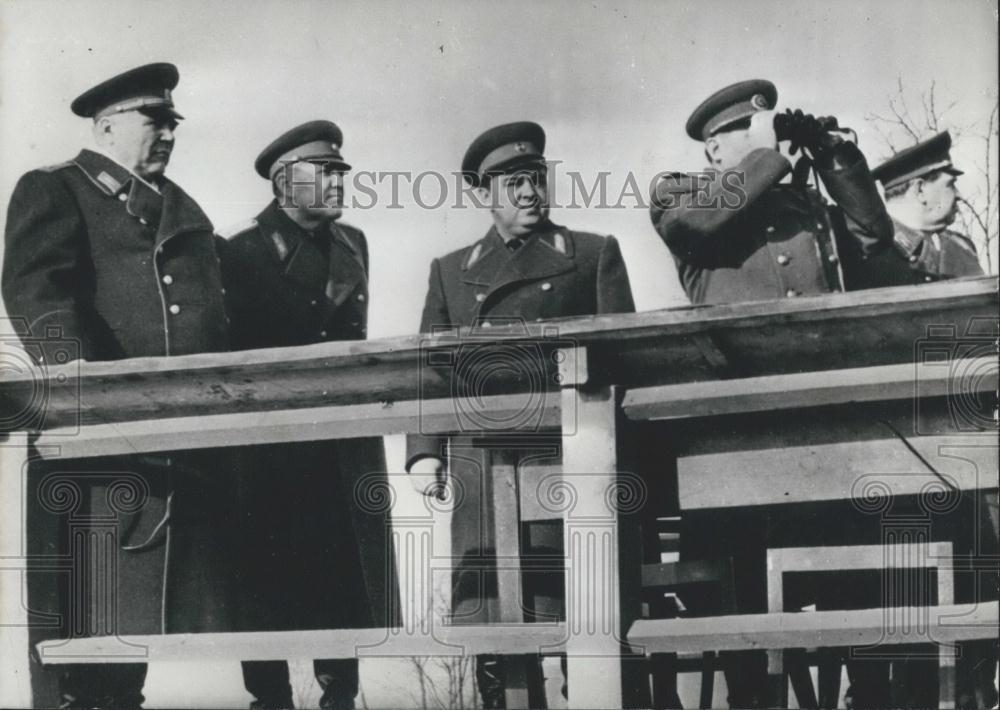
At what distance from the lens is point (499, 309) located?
636 cm

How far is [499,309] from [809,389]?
5.67 ft

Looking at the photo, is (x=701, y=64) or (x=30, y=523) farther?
(x=701, y=64)

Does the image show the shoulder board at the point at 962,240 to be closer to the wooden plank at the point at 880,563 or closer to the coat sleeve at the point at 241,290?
the wooden plank at the point at 880,563

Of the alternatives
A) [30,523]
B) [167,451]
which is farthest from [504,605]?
[30,523]

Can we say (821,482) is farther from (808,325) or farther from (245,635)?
(245,635)

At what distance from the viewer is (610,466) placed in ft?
16.8

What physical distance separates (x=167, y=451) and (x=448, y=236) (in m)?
1.69

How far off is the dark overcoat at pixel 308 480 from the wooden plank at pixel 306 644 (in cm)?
81

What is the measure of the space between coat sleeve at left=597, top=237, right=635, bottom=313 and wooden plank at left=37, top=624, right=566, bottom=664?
1741mm

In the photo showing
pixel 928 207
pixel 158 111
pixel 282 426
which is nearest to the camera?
pixel 282 426

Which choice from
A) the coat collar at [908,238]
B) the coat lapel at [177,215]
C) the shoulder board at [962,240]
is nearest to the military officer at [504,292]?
the coat lapel at [177,215]

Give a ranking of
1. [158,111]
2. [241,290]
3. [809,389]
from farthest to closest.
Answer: [241,290] < [158,111] < [809,389]

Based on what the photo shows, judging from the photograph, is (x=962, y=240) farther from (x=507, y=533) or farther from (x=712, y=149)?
(x=507, y=533)

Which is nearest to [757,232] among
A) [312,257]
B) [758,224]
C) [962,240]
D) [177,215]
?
[758,224]
